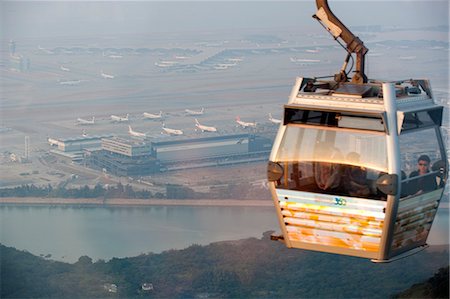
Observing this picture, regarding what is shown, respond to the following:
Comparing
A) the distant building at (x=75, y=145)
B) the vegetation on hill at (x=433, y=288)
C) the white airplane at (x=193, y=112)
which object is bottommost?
the distant building at (x=75, y=145)

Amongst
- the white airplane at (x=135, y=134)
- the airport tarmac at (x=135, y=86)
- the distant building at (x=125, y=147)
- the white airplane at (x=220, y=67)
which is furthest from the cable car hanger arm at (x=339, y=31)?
the white airplane at (x=220, y=67)

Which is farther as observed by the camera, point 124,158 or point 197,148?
point 124,158

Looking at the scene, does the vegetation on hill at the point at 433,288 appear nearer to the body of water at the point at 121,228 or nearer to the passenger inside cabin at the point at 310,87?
the body of water at the point at 121,228

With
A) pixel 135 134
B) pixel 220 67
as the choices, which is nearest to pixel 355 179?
pixel 135 134

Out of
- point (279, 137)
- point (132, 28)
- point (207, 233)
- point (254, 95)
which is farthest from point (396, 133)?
point (132, 28)

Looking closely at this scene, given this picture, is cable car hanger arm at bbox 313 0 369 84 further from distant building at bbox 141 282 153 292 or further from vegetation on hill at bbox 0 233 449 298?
distant building at bbox 141 282 153 292

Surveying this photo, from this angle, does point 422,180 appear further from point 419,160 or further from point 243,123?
point 243,123

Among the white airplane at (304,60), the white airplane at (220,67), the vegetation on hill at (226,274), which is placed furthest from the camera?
the white airplane at (220,67)
